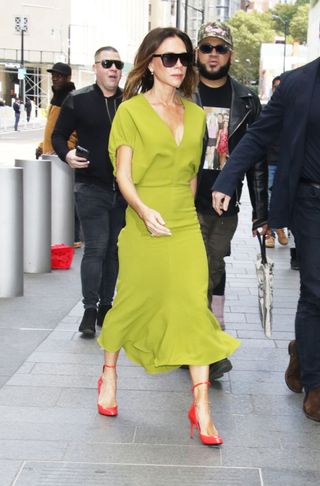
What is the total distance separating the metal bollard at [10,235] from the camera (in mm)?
7824

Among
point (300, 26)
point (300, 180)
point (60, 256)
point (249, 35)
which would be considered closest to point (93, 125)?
point (300, 180)

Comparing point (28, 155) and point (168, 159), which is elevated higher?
point (168, 159)

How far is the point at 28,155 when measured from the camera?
90.5ft

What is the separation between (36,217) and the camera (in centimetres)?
910

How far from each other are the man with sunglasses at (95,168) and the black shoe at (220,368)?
Result: 4.44ft

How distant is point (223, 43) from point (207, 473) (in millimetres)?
2611

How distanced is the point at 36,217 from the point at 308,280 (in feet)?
15.5

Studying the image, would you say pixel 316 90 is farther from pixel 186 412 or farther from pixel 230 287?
pixel 230 287

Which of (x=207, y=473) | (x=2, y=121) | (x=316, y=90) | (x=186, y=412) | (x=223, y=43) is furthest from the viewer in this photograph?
(x=2, y=121)

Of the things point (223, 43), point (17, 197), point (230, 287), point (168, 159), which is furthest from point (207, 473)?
point (230, 287)

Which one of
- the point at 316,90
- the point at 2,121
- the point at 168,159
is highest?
the point at 316,90

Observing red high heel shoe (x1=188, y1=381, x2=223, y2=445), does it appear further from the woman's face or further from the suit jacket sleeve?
the woman's face

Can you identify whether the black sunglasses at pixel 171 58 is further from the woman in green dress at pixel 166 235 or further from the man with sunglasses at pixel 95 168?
the man with sunglasses at pixel 95 168

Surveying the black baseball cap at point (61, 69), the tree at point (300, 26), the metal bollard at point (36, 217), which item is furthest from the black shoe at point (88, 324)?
the tree at point (300, 26)
